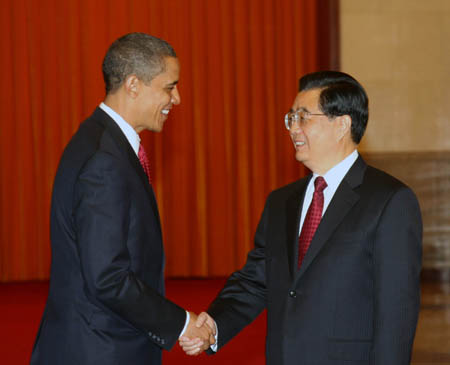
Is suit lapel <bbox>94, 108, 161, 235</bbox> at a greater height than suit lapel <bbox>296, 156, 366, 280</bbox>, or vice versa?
suit lapel <bbox>94, 108, 161, 235</bbox>

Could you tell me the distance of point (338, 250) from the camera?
5.63ft

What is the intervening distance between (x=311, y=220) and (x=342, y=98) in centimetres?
37

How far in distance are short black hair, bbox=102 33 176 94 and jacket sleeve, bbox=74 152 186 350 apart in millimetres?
313

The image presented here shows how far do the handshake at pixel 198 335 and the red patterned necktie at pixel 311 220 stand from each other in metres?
0.42

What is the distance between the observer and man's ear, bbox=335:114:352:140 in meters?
1.86

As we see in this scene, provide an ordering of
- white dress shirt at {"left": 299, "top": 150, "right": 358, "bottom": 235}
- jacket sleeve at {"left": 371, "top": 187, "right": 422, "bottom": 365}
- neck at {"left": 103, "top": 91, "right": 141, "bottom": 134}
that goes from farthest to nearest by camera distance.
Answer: neck at {"left": 103, "top": 91, "right": 141, "bottom": 134} → white dress shirt at {"left": 299, "top": 150, "right": 358, "bottom": 235} → jacket sleeve at {"left": 371, "top": 187, "right": 422, "bottom": 365}

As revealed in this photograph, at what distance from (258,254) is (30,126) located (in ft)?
13.8

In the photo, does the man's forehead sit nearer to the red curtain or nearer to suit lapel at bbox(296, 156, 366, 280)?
suit lapel at bbox(296, 156, 366, 280)

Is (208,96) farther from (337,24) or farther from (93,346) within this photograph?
(93,346)

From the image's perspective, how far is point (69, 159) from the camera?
1.80 meters

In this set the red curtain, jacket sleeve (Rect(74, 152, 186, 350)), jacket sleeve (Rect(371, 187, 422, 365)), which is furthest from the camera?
the red curtain

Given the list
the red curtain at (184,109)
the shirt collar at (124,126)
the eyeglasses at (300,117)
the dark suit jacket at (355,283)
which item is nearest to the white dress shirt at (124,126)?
the shirt collar at (124,126)

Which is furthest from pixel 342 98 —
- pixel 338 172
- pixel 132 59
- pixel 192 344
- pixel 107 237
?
pixel 192 344

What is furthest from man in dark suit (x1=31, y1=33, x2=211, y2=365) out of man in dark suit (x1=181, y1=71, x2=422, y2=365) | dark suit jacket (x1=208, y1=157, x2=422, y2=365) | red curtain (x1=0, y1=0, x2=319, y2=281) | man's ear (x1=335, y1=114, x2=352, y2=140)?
red curtain (x1=0, y1=0, x2=319, y2=281)
